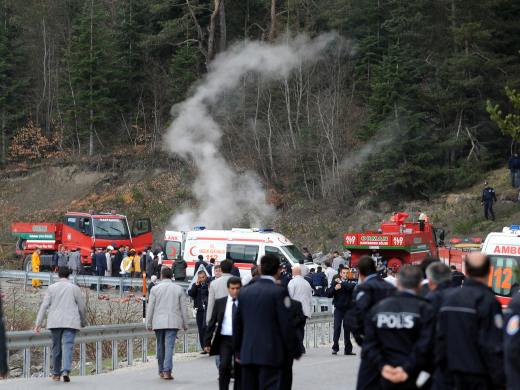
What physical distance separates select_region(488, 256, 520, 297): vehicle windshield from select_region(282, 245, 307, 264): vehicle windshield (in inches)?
585

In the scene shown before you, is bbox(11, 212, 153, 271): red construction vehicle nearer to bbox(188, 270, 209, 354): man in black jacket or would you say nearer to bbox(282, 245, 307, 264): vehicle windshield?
bbox(282, 245, 307, 264): vehicle windshield

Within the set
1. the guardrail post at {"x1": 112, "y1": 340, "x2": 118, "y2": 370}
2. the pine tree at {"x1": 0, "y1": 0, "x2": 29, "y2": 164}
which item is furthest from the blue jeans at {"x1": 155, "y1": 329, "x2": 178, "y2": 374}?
the pine tree at {"x1": 0, "y1": 0, "x2": 29, "y2": 164}

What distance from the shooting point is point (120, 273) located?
38.2 meters

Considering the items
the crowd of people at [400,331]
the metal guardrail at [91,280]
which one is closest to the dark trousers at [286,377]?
the crowd of people at [400,331]

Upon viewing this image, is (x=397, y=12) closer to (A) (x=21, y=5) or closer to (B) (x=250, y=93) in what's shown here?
(B) (x=250, y=93)

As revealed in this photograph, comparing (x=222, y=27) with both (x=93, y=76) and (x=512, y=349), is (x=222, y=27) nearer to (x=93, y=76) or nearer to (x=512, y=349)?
(x=93, y=76)

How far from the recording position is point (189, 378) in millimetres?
15727

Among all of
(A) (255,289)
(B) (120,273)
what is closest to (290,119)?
(B) (120,273)

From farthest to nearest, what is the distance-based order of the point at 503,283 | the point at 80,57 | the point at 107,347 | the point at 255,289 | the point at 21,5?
1. the point at 21,5
2. the point at 80,57
3. the point at 107,347
4. the point at 503,283
5. the point at 255,289

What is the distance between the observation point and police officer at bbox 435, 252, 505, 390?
792cm

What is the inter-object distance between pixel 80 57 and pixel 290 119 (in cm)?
1393

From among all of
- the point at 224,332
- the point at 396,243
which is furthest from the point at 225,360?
the point at 396,243

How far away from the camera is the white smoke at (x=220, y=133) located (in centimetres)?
5081

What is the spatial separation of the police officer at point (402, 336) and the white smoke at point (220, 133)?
4127 centimetres
